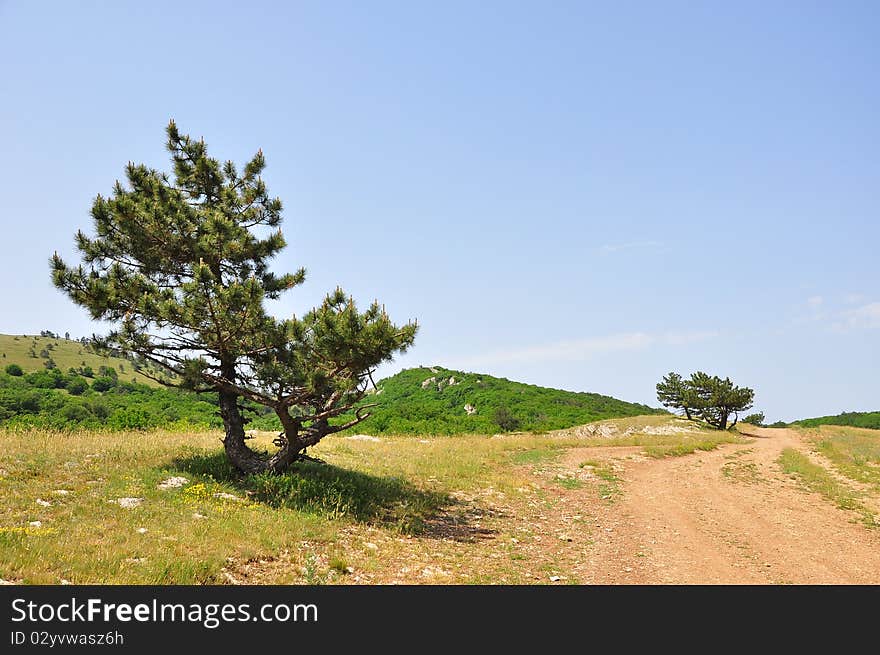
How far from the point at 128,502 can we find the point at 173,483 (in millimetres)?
1837

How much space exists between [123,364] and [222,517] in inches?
5329

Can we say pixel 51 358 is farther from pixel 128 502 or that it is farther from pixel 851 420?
pixel 851 420

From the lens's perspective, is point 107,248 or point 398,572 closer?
point 398,572

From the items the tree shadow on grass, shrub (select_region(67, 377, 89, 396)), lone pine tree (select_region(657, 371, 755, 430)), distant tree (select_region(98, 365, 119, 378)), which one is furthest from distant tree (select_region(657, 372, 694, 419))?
distant tree (select_region(98, 365, 119, 378))

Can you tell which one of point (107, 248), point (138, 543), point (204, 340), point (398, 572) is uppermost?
point (107, 248)

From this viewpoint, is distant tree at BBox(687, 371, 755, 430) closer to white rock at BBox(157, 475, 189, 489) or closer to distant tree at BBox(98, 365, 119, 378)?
white rock at BBox(157, 475, 189, 489)

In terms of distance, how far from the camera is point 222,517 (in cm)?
1045

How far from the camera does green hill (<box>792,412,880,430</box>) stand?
244ft

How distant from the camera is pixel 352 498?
13.6 meters

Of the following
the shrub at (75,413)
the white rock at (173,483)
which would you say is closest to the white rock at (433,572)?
the white rock at (173,483)

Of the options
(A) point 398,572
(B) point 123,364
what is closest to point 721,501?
(A) point 398,572

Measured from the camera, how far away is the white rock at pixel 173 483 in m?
12.1

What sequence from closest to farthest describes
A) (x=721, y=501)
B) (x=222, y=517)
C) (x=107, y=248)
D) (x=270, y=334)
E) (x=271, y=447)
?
(x=222, y=517), (x=270, y=334), (x=107, y=248), (x=721, y=501), (x=271, y=447)

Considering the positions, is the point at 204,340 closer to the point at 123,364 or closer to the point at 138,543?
the point at 138,543
